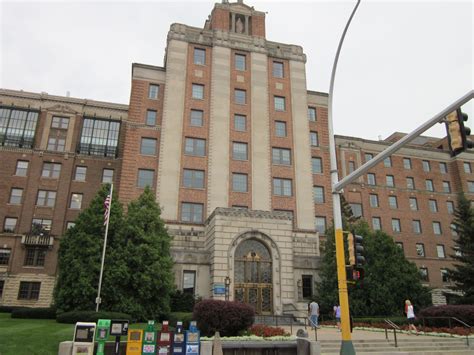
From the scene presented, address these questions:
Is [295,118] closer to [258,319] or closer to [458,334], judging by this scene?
[258,319]

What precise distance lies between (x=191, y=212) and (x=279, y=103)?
17322 mm

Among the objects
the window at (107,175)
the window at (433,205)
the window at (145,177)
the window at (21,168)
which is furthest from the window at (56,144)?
the window at (433,205)

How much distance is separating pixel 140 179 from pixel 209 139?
8.47 m

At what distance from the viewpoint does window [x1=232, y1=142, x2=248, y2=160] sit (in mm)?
45031

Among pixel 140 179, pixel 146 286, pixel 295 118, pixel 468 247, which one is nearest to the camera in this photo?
pixel 146 286

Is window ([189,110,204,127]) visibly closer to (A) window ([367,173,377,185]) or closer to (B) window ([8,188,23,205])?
(B) window ([8,188,23,205])

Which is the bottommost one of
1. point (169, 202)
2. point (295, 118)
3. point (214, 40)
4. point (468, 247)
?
point (468, 247)

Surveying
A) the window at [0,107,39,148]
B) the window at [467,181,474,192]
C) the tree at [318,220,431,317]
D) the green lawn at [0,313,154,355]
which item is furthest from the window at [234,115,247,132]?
the window at [467,181,474,192]

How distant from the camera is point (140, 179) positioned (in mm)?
42438

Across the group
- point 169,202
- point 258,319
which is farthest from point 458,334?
point 169,202

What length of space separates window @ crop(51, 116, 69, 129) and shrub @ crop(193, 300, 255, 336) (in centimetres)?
4170

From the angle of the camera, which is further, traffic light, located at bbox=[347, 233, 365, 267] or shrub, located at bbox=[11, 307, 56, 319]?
shrub, located at bbox=[11, 307, 56, 319]

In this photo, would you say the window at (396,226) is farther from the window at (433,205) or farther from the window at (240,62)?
the window at (240,62)

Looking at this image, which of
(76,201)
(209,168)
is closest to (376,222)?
(209,168)
